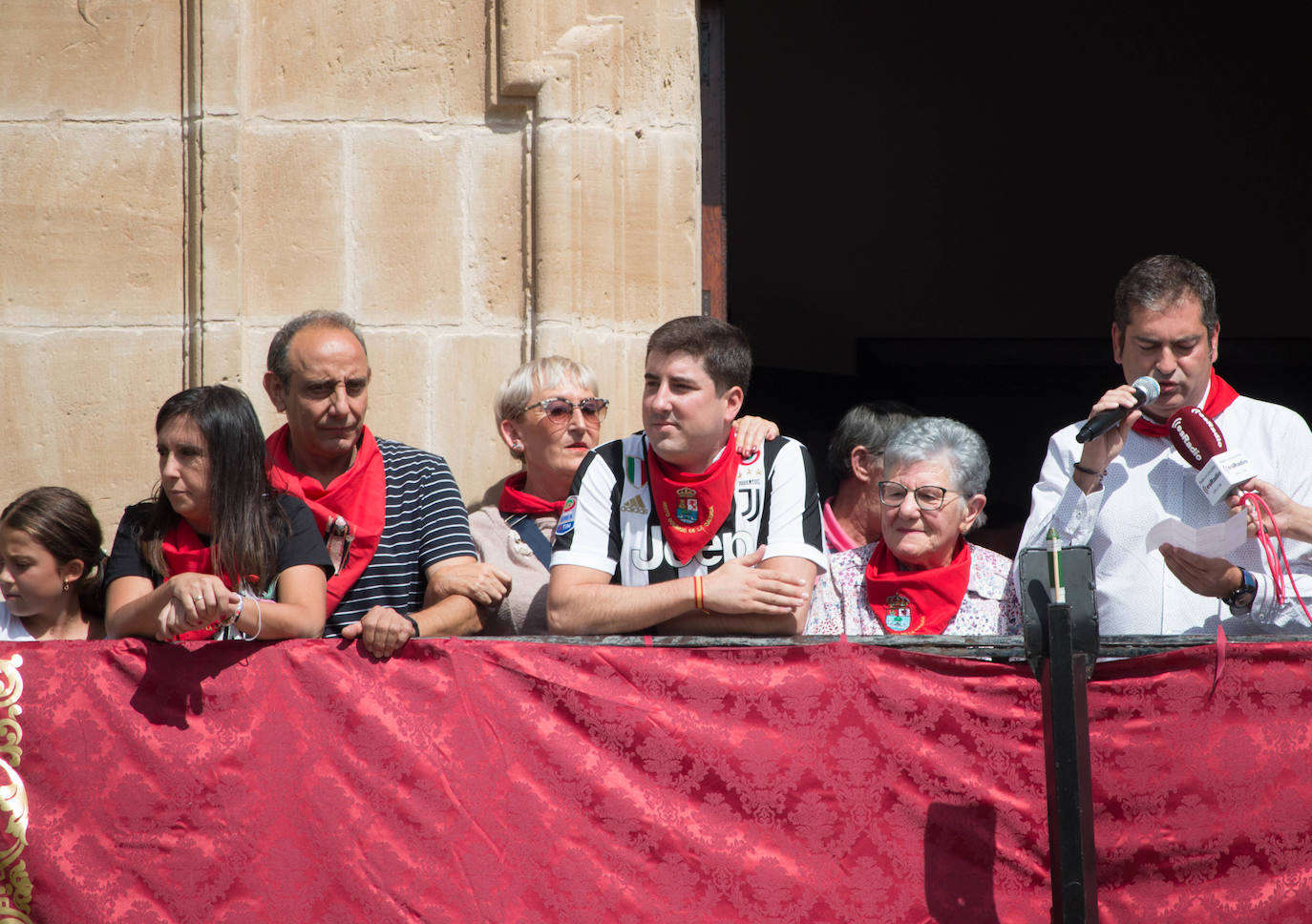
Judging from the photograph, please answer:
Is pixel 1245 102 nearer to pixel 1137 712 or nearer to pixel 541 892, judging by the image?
pixel 1137 712

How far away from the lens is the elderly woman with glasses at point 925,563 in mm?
3674

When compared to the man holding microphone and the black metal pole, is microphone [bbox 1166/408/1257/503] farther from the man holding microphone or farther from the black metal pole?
the black metal pole

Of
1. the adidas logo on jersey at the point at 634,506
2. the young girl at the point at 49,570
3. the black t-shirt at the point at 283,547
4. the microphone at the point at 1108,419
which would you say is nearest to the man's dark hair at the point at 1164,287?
the microphone at the point at 1108,419

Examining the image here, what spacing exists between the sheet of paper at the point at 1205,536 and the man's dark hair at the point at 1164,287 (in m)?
0.55

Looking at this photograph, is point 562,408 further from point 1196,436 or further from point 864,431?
point 1196,436

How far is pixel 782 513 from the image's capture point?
3.50 meters

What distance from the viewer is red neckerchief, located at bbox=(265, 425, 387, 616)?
368 cm

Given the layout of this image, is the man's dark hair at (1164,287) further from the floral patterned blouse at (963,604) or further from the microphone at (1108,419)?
the floral patterned blouse at (963,604)

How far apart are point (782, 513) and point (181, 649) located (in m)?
1.37

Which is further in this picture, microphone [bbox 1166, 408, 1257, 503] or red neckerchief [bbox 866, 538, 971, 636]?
red neckerchief [bbox 866, 538, 971, 636]

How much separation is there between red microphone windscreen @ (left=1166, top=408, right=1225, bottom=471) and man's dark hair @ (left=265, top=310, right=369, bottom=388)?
2049 mm

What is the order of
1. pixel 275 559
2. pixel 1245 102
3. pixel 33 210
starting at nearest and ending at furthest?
pixel 275 559 < pixel 33 210 < pixel 1245 102

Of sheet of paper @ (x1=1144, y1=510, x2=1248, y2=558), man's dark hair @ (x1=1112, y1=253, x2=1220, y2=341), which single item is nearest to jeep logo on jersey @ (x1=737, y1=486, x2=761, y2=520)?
Answer: sheet of paper @ (x1=1144, y1=510, x2=1248, y2=558)

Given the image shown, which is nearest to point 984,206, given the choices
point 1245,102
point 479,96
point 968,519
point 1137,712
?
point 1245,102
